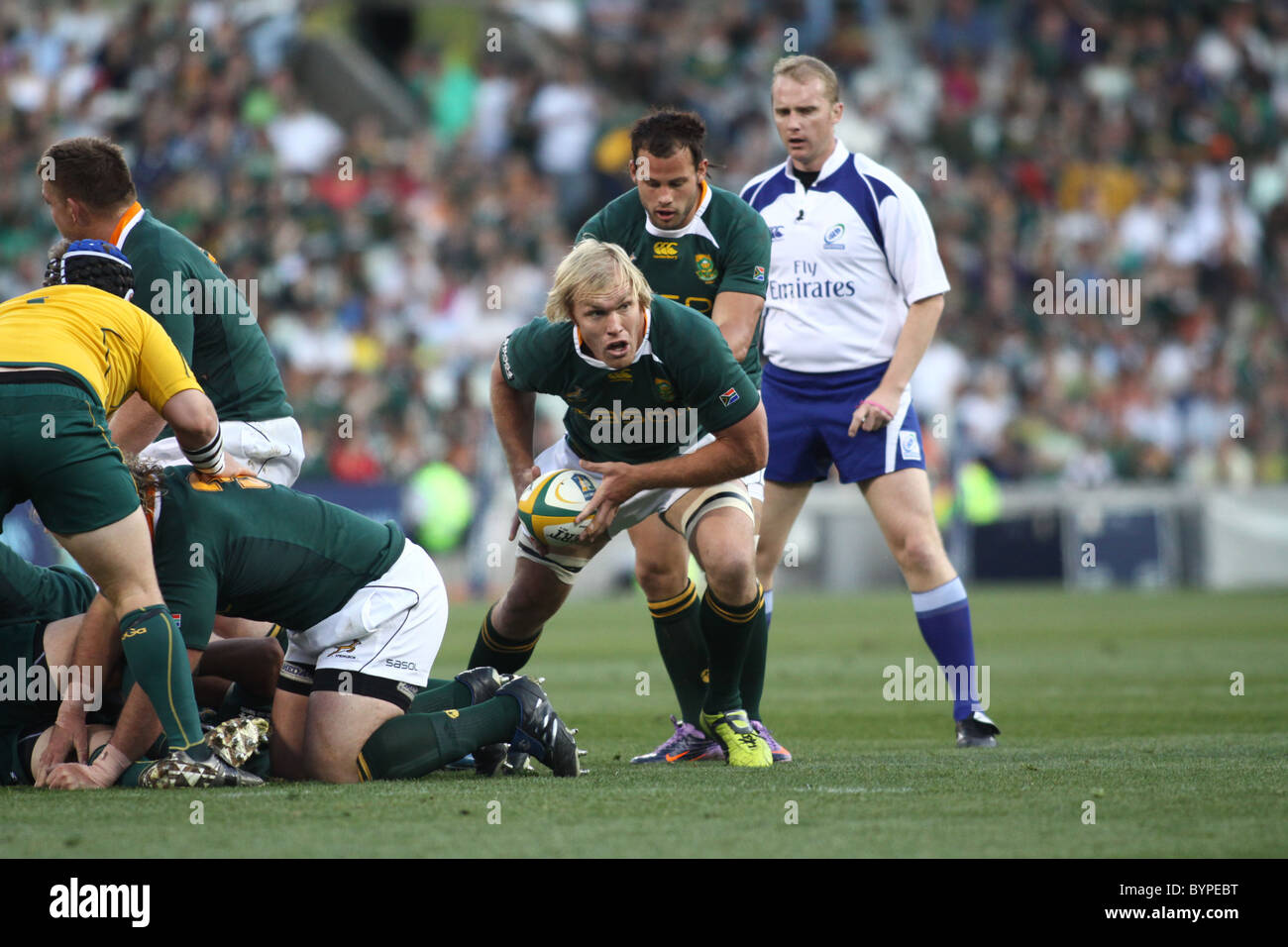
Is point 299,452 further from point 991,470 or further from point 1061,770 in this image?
point 991,470

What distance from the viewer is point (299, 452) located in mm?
6891

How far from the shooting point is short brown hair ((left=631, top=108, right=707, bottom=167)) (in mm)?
6438

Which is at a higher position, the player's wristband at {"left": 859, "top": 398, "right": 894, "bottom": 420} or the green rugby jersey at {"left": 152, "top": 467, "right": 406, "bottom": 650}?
the player's wristband at {"left": 859, "top": 398, "right": 894, "bottom": 420}

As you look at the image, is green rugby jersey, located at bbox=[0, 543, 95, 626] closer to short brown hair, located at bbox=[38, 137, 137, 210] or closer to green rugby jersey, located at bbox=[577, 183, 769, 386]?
short brown hair, located at bbox=[38, 137, 137, 210]

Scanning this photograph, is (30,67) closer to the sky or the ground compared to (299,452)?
closer to the sky

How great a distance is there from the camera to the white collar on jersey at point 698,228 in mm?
→ 6711

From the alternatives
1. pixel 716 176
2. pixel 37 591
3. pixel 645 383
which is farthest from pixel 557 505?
pixel 716 176

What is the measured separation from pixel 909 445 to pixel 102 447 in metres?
3.42

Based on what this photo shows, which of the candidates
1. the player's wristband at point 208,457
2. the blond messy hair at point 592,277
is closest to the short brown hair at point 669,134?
the blond messy hair at point 592,277

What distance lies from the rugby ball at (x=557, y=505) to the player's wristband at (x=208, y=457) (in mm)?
1186

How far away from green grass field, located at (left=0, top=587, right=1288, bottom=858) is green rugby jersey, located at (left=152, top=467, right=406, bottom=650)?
0.57 m

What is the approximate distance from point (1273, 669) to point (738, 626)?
5.15 m

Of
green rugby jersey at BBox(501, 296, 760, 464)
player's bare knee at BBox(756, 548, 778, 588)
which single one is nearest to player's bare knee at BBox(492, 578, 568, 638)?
green rugby jersey at BBox(501, 296, 760, 464)

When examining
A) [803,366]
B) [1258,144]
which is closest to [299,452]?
[803,366]
